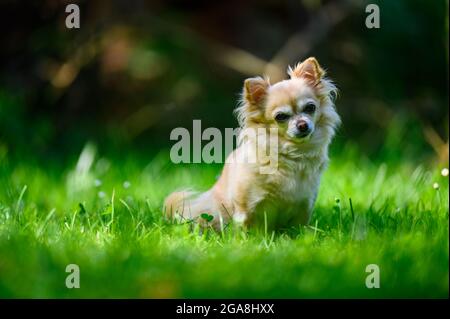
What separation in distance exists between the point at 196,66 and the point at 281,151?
4.73m

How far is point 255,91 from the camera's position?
3352 millimetres

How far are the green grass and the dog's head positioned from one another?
43 centimetres

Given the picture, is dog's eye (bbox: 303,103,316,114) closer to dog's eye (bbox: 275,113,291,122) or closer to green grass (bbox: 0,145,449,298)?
dog's eye (bbox: 275,113,291,122)

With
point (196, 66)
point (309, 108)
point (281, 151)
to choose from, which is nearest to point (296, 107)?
point (309, 108)

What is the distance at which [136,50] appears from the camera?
25.9 feet

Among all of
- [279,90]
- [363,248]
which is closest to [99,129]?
[279,90]

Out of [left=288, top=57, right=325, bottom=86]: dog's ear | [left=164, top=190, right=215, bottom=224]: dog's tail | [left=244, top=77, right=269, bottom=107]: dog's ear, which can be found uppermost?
[left=288, top=57, right=325, bottom=86]: dog's ear

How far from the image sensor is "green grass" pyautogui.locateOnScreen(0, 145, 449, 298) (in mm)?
2635

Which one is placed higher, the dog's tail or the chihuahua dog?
the chihuahua dog

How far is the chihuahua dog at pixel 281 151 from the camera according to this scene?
10.7 ft

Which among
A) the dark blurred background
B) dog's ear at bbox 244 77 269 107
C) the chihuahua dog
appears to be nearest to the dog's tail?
the chihuahua dog

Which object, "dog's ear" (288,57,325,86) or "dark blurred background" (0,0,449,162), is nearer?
"dog's ear" (288,57,325,86)

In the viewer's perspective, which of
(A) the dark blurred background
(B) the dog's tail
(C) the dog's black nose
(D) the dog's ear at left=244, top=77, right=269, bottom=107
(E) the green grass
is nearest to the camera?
(E) the green grass
